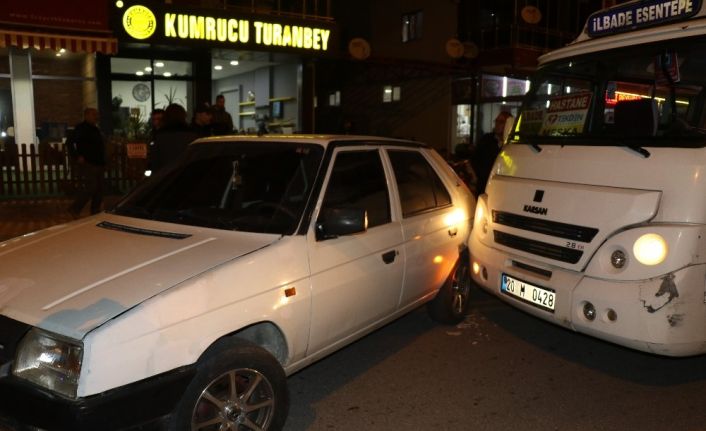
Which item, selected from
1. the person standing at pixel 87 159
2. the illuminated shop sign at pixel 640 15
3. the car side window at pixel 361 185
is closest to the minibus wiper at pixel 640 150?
the illuminated shop sign at pixel 640 15

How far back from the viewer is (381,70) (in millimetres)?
24469

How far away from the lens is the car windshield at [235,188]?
12.2ft

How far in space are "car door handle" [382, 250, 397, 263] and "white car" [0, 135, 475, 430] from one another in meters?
0.02

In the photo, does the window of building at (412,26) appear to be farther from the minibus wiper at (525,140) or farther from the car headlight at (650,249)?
the car headlight at (650,249)

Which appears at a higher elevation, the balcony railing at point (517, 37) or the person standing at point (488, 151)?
the balcony railing at point (517, 37)

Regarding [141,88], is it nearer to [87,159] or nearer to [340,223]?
[87,159]

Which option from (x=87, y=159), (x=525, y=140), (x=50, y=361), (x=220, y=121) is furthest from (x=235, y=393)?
(x=87, y=159)

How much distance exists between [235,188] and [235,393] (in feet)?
5.48

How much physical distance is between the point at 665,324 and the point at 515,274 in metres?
1.20

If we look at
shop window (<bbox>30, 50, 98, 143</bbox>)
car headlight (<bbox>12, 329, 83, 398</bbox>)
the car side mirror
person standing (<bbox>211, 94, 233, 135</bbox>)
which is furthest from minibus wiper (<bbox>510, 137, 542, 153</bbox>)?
shop window (<bbox>30, 50, 98, 143</bbox>)

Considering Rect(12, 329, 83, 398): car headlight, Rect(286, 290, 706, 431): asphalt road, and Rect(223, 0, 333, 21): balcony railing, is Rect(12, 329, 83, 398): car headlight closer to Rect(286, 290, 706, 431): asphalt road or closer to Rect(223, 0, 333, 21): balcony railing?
Rect(286, 290, 706, 431): asphalt road

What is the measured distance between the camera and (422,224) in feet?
15.3

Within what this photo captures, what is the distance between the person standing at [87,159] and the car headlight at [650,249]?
314 inches

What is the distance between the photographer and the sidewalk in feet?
28.9
